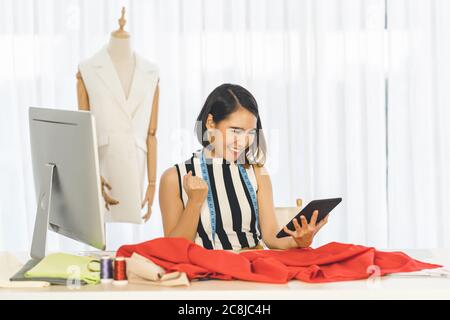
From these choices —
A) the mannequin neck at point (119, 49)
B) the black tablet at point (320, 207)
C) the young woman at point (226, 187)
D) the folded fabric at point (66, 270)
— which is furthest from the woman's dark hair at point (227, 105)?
the mannequin neck at point (119, 49)

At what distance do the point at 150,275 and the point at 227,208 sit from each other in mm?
607

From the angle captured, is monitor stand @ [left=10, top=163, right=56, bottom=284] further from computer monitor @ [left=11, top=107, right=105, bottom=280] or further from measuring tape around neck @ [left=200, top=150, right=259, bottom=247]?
measuring tape around neck @ [left=200, top=150, right=259, bottom=247]

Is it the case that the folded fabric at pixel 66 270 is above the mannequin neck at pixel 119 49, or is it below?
below

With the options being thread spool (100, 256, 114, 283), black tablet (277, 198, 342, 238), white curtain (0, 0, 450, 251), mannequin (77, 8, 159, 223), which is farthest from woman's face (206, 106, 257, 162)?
white curtain (0, 0, 450, 251)

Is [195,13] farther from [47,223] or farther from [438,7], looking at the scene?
[47,223]

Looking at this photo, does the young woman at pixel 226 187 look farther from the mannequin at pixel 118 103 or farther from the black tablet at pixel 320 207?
the mannequin at pixel 118 103

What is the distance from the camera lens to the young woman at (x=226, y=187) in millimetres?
2191

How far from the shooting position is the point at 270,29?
4168 mm

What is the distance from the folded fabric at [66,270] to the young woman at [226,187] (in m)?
0.37

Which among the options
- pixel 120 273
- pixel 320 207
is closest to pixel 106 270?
pixel 120 273

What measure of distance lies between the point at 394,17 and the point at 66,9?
184 centimetres

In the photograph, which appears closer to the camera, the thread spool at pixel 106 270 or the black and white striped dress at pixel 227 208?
the thread spool at pixel 106 270

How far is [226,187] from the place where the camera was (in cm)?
232

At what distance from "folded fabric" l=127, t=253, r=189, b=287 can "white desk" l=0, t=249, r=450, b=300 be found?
23mm
